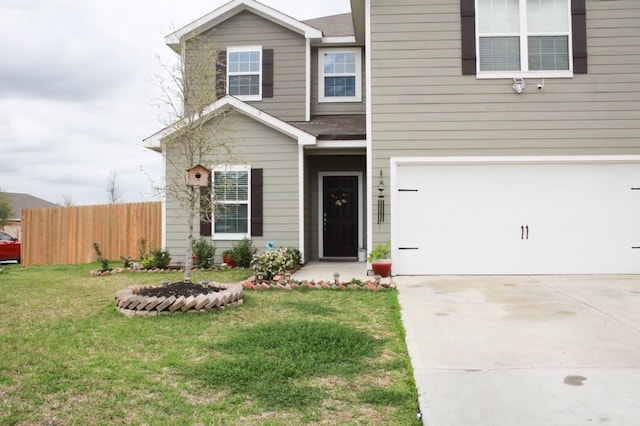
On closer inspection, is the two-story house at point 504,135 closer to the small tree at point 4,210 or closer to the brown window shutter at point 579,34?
the brown window shutter at point 579,34

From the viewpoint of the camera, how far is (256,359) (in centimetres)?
435

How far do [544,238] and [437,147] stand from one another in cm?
265

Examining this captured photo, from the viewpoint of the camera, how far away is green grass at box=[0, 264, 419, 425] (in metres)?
3.33

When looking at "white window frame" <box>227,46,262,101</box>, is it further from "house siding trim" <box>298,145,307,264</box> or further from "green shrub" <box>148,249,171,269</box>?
"green shrub" <box>148,249,171,269</box>

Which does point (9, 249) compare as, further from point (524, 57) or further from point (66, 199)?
point (66, 199)

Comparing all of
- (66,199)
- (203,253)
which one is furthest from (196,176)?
(66,199)

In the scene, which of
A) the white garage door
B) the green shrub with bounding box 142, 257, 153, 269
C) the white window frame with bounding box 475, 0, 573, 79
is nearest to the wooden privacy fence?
the green shrub with bounding box 142, 257, 153, 269

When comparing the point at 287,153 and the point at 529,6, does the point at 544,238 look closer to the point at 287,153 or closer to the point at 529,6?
the point at 529,6

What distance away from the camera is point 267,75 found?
496 inches

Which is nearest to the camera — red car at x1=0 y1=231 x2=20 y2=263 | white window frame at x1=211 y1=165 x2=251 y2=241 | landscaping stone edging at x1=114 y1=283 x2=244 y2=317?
landscaping stone edging at x1=114 y1=283 x2=244 y2=317

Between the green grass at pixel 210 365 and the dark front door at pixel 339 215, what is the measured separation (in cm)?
562

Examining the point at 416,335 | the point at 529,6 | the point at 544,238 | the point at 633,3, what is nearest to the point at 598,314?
the point at 416,335

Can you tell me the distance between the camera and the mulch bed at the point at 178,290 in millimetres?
6590

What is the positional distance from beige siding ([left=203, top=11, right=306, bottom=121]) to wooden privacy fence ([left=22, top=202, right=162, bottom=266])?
181 inches
